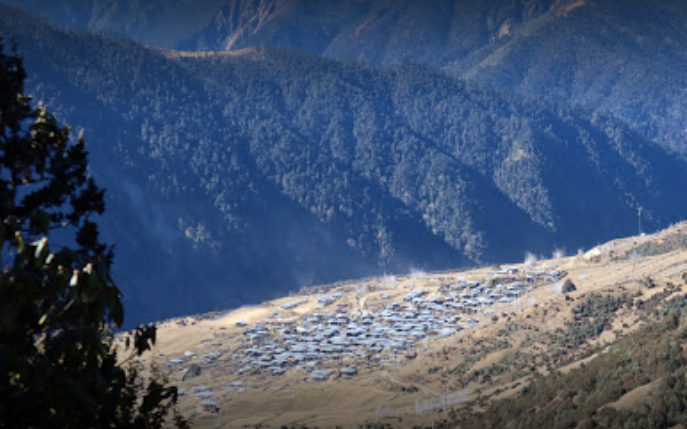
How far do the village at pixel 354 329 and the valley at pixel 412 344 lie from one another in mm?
235

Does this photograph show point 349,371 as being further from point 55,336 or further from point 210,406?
point 55,336

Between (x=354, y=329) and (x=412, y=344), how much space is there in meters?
11.3

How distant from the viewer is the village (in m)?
80.8

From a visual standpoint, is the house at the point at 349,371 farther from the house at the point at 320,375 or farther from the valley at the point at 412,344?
the house at the point at 320,375

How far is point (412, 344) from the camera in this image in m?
86.5

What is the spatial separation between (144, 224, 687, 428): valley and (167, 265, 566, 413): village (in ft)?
0.77

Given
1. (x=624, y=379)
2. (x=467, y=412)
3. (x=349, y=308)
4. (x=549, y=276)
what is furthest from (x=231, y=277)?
(x=624, y=379)

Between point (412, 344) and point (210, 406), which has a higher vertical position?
point (412, 344)

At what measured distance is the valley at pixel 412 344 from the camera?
63469mm

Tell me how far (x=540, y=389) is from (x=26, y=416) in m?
43.1

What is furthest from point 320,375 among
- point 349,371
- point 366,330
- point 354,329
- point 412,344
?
point 354,329

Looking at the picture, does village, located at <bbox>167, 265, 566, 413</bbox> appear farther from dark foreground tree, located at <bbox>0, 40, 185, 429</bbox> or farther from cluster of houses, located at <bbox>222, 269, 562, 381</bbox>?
dark foreground tree, located at <bbox>0, 40, 185, 429</bbox>

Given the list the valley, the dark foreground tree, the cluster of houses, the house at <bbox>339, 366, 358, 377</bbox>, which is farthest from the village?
the dark foreground tree

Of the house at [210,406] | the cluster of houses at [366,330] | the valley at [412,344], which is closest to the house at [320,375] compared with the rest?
the cluster of houses at [366,330]
